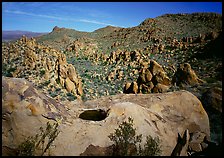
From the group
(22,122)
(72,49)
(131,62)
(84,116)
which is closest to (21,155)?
(22,122)

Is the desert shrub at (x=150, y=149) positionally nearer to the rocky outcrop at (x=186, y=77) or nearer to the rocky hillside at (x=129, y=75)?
the rocky hillside at (x=129, y=75)

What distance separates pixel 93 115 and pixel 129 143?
7.59 ft

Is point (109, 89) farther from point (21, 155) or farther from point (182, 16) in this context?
point (182, 16)

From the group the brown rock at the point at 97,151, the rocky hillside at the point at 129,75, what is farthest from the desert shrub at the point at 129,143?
the rocky hillside at the point at 129,75

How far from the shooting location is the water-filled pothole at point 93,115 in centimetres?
741

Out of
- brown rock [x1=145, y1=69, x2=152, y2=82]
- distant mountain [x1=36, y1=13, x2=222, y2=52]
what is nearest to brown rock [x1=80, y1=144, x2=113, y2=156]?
brown rock [x1=145, y1=69, x2=152, y2=82]

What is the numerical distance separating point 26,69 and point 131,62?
15876 mm

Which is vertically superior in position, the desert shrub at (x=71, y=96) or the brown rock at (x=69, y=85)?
the brown rock at (x=69, y=85)

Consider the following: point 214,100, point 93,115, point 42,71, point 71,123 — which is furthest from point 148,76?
point 71,123

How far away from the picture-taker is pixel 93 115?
7742mm

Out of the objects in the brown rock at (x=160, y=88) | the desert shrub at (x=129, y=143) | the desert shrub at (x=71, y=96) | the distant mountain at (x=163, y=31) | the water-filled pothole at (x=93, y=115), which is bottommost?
the desert shrub at (x=71, y=96)

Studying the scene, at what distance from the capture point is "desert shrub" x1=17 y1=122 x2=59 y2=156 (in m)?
A: 5.31

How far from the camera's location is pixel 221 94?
29.7ft

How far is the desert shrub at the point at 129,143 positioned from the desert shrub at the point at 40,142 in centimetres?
163
